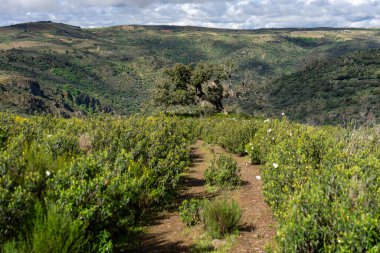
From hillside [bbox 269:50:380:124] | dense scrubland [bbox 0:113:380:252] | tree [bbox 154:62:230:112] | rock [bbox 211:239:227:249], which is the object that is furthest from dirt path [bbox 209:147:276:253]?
hillside [bbox 269:50:380:124]

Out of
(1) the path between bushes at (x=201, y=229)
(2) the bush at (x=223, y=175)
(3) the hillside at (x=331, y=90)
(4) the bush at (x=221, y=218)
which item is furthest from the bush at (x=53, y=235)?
(3) the hillside at (x=331, y=90)

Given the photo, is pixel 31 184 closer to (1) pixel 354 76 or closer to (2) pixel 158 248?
(2) pixel 158 248

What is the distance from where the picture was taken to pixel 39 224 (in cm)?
411

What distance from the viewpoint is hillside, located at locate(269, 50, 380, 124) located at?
5659cm

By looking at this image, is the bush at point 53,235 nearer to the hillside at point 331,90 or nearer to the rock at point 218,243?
the rock at point 218,243

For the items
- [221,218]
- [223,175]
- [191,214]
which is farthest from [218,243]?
[223,175]

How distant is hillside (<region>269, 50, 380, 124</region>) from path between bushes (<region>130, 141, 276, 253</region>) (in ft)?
139

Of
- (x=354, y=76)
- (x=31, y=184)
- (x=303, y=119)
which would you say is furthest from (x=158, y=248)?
(x=354, y=76)

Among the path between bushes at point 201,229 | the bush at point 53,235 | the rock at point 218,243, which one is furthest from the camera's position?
the path between bushes at point 201,229

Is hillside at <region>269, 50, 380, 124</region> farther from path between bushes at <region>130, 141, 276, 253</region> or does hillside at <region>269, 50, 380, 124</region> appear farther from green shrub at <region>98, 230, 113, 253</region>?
green shrub at <region>98, 230, 113, 253</region>

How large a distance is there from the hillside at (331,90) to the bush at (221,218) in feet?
148

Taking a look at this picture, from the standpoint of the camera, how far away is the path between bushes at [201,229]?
18.9ft

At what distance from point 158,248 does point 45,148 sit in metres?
2.63

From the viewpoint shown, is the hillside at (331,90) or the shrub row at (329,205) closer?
the shrub row at (329,205)
